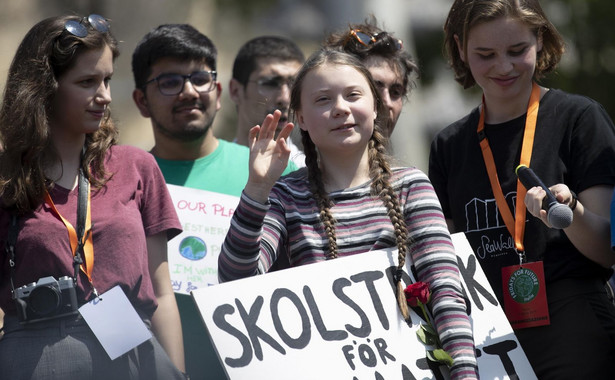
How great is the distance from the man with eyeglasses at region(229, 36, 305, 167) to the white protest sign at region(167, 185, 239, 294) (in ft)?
3.39

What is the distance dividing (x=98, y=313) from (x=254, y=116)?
92.0 inches

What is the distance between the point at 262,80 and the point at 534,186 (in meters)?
2.64

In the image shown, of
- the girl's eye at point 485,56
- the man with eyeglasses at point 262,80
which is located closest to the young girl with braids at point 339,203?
the girl's eye at point 485,56

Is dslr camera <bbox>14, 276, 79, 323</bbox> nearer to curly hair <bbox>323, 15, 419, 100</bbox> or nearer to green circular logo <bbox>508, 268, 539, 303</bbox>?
green circular logo <bbox>508, 268, 539, 303</bbox>

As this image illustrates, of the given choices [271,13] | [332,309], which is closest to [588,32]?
[271,13]

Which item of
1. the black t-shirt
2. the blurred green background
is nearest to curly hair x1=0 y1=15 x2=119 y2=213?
the black t-shirt

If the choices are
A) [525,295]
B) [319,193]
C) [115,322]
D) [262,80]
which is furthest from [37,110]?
[262,80]

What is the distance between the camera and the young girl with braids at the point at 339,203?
3408 millimetres

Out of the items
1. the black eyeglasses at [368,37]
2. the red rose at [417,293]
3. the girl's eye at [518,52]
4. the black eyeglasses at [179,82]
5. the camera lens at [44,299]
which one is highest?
the black eyeglasses at [368,37]

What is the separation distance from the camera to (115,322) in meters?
3.58

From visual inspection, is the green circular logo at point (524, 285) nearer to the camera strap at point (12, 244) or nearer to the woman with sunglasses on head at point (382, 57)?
the woman with sunglasses on head at point (382, 57)

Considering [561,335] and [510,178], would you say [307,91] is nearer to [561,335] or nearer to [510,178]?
[510,178]

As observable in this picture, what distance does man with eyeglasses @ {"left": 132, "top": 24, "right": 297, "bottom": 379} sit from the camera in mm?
4961

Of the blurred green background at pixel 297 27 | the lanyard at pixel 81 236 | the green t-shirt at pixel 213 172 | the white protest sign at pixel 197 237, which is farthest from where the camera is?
the blurred green background at pixel 297 27
